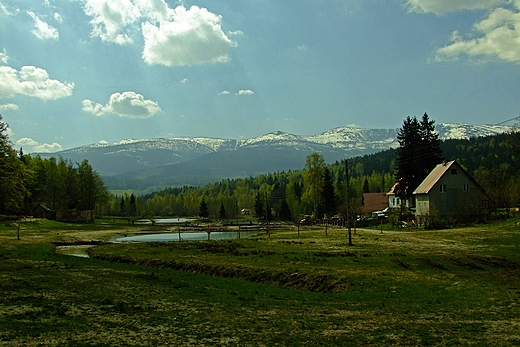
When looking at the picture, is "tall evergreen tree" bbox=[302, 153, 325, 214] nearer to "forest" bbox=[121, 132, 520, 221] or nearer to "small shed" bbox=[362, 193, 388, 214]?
"forest" bbox=[121, 132, 520, 221]

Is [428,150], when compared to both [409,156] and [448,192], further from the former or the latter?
[448,192]

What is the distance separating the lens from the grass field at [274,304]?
35.3ft

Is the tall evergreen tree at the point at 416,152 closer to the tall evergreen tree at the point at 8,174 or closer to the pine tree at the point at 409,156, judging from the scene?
the pine tree at the point at 409,156

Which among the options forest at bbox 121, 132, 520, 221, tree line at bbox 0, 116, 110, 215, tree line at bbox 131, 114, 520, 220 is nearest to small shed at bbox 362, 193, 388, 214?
forest at bbox 121, 132, 520, 221

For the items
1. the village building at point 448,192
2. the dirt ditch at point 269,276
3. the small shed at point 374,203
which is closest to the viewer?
the dirt ditch at point 269,276

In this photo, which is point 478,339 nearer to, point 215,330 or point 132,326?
point 215,330

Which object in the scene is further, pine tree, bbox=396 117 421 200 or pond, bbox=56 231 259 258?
pine tree, bbox=396 117 421 200

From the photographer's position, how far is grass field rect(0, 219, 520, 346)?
10750mm

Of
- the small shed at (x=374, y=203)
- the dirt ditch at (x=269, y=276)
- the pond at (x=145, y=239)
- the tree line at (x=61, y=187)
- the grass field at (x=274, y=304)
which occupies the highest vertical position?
the tree line at (x=61, y=187)

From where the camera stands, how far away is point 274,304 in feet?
50.6

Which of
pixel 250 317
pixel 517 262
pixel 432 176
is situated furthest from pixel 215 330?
pixel 432 176

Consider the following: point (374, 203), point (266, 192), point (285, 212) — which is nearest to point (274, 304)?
point (374, 203)

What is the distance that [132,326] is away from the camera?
37.6 feet

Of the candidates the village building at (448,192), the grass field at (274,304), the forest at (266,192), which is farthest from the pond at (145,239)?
the village building at (448,192)
